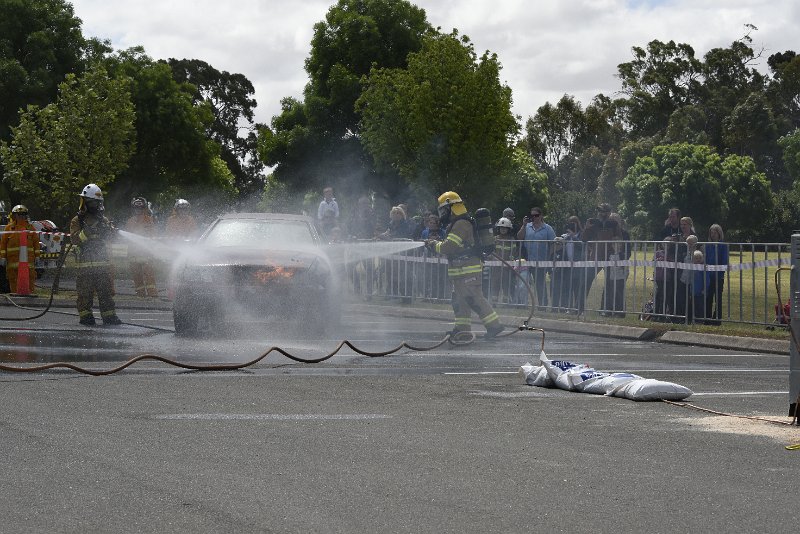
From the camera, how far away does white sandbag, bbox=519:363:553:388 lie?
37.8 ft

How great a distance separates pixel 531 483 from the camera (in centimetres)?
698

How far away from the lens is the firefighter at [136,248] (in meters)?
24.3

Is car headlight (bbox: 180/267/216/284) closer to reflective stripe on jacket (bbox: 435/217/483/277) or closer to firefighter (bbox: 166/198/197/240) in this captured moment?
reflective stripe on jacket (bbox: 435/217/483/277)

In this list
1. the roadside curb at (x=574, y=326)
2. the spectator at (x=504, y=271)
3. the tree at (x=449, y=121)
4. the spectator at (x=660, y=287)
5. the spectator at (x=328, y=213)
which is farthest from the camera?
the tree at (x=449, y=121)

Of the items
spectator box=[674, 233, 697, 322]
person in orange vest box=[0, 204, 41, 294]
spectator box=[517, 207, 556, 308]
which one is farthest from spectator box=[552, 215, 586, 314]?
person in orange vest box=[0, 204, 41, 294]

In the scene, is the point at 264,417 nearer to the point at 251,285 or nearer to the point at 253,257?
the point at 251,285

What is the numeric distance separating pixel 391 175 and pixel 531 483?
190 feet

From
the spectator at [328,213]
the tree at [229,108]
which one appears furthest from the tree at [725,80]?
the spectator at [328,213]

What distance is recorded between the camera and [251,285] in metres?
15.7

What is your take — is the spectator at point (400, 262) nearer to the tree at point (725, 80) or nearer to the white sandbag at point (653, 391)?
the white sandbag at point (653, 391)


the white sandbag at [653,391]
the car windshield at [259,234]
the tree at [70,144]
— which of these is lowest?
the white sandbag at [653,391]

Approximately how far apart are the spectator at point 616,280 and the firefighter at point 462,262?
12.7 feet

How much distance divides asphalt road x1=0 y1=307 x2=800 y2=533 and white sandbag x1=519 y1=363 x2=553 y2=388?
0.13 m

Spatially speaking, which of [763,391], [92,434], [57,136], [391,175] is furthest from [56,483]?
[391,175]
